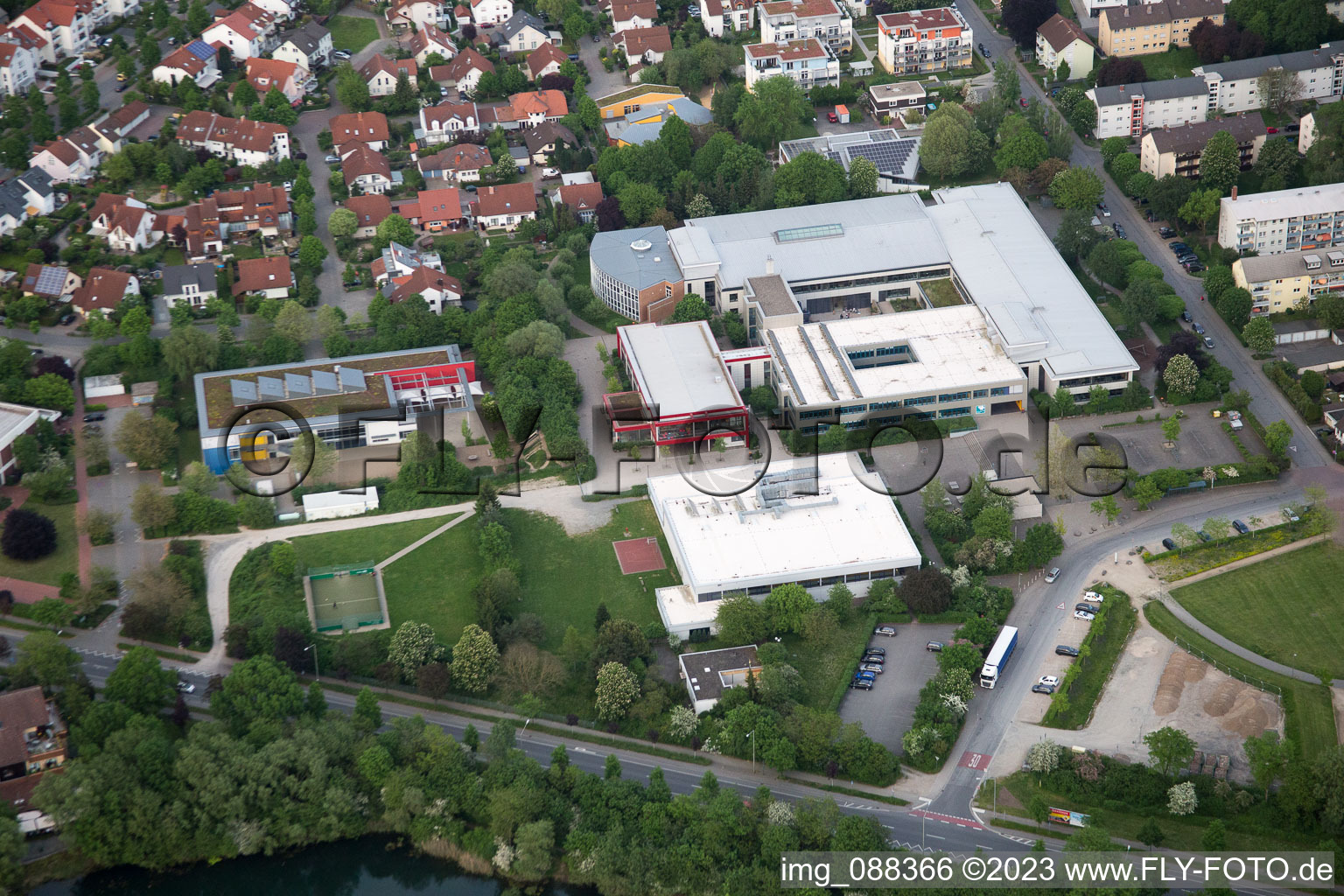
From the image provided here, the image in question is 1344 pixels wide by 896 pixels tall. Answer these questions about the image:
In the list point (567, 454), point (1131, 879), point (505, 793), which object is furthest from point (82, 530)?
point (1131, 879)

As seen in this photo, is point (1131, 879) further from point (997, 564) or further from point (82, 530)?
point (82, 530)

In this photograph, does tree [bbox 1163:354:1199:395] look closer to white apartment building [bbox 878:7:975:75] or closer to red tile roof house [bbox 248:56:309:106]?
white apartment building [bbox 878:7:975:75]

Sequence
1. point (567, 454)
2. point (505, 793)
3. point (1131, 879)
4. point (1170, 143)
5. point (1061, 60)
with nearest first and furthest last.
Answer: point (1131, 879)
point (505, 793)
point (567, 454)
point (1170, 143)
point (1061, 60)

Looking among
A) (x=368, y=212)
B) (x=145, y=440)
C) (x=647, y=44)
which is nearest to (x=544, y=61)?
(x=647, y=44)

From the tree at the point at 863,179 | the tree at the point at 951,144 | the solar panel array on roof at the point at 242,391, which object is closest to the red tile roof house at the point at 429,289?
the solar panel array on roof at the point at 242,391

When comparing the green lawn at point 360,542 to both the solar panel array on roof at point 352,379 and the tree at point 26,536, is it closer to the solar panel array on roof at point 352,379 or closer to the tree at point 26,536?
the solar panel array on roof at point 352,379

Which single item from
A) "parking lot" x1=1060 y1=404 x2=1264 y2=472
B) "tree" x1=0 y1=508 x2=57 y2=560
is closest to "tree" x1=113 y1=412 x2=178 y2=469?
"tree" x1=0 y1=508 x2=57 y2=560

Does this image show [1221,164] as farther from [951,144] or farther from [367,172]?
[367,172]
